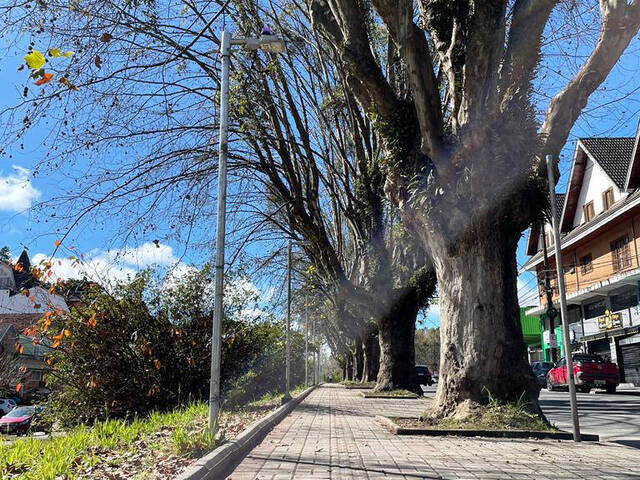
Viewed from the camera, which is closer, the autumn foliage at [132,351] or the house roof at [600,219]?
the autumn foliage at [132,351]

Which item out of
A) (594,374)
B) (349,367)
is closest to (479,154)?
(594,374)

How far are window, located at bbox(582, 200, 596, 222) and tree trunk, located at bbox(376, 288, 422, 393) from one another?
17.8m

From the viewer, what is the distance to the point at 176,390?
13992 mm

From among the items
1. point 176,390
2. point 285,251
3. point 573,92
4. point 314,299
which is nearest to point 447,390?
point 573,92

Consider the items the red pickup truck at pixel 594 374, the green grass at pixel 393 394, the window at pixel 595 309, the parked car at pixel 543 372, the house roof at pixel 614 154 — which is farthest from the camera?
the window at pixel 595 309

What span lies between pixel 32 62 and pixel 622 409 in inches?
625

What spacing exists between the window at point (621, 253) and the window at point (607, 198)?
1.90 m

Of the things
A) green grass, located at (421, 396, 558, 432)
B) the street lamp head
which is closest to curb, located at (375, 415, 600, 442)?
green grass, located at (421, 396, 558, 432)

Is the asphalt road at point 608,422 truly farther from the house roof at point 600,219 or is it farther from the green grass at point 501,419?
the house roof at point 600,219

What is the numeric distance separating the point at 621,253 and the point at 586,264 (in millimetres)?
4754

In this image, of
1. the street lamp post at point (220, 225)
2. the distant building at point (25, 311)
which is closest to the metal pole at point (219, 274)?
the street lamp post at point (220, 225)

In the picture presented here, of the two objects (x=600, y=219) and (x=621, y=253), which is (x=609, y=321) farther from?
(x=600, y=219)

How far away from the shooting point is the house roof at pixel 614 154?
93.7 ft

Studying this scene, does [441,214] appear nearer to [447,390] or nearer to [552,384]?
[447,390]
